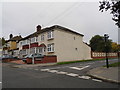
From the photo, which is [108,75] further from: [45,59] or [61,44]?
[61,44]

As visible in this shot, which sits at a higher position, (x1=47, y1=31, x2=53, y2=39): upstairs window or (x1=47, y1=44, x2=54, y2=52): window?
(x1=47, y1=31, x2=53, y2=39): upstairs window

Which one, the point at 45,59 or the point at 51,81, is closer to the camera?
the point at 51,81

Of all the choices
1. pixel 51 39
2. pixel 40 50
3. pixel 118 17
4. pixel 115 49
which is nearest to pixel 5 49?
pixel 40 50

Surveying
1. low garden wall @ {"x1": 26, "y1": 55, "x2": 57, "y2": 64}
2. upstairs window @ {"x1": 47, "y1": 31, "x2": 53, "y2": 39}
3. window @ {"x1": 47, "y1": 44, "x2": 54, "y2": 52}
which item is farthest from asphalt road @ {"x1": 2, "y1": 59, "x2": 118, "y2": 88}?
upstairs window @ {"x1": 47, "y1": 31, "x2": 53, "y2": 39}

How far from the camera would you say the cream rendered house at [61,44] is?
3086 cm

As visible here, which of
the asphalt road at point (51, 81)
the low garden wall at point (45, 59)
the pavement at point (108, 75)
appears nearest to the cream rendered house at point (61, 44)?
the low garden wall at point (45, 59)

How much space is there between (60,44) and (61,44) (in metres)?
0.32

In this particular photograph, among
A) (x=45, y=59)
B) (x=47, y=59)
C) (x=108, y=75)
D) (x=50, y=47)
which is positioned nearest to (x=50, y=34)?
(x=50, y=47)

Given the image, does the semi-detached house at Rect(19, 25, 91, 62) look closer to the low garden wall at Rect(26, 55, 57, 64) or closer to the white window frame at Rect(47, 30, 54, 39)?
the white window frame at Rect(47, 30, 54, 39)

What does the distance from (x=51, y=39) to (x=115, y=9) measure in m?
20.7

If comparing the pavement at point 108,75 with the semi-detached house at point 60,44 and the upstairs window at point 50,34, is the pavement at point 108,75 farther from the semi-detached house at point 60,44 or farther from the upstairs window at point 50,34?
the upstairs window at point 50,34

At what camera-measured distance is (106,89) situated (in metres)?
7.27

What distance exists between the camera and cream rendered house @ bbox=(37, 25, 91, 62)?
101ft

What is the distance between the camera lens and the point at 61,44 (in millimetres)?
31562
